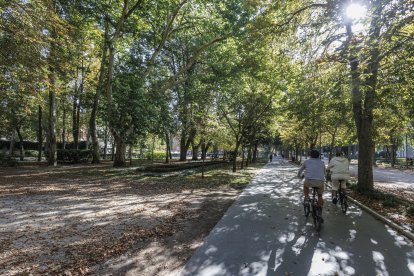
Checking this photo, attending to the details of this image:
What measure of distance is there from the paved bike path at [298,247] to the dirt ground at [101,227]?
54 cm

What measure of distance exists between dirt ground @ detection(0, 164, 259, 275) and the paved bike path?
0.54m

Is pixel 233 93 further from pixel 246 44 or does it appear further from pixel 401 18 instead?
pixel 401 18

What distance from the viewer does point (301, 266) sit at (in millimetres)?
4938

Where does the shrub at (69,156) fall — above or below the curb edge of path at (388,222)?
above

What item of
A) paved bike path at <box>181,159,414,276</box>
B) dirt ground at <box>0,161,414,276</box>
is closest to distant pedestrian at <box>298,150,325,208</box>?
paved bike path at <box>181,159,414,276</box>

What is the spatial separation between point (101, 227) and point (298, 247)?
423 centimetres

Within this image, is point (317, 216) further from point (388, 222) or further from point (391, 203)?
point (391, 203)

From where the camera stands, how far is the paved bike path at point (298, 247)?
4.82m

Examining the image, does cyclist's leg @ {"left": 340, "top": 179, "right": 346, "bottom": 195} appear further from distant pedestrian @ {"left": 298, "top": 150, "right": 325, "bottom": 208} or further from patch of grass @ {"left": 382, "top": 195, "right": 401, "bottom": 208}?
distant pedestrian @ {"left": 298, "top": 150, "right": 325, "bottom": 208}

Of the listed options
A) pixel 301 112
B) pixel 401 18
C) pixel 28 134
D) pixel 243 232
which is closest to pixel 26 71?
pixel 243 232

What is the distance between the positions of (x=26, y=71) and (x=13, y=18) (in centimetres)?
193

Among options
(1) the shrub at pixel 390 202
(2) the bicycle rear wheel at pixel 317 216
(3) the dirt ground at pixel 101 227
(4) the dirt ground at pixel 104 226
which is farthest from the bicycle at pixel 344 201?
(3) the dirt ground at pixel 101 227

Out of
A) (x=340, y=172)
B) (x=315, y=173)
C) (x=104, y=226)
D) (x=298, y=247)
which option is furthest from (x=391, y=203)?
(x=104, y=226)

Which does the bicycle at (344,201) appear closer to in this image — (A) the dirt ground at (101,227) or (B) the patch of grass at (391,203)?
(B) the patch of grass at (391,203)
